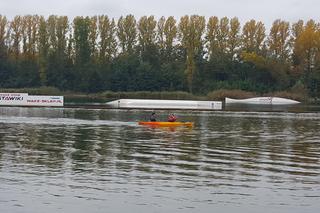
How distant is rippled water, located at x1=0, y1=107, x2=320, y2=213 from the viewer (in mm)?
17141

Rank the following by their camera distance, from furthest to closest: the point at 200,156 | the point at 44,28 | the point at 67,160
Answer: the point at 44,28, the point at 200,156, the point at 67,160

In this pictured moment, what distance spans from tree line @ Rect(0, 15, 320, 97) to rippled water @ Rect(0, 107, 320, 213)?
329 feet

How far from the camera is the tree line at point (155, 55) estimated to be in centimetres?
13888

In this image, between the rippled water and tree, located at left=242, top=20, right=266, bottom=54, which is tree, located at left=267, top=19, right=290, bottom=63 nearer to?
tree, located at left=242, top=20, right=266, bottom=54

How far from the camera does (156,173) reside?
73.5ft

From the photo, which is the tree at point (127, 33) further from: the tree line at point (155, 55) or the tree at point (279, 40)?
the tree at point (279, 40)

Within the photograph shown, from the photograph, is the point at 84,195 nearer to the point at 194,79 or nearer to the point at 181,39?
the point at 194,79

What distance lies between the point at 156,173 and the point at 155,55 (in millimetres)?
127237

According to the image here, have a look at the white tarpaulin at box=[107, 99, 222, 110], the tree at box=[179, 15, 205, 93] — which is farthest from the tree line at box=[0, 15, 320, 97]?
the white tarpaulin at box=[107, 99, 222, 110]

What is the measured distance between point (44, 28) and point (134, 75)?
27.0m

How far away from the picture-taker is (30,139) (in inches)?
1385

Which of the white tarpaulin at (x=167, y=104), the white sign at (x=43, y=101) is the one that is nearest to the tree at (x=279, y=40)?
the white tarpaulin at (x=167, y=104)

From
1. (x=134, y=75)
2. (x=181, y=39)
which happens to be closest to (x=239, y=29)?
(x=181, y=39)

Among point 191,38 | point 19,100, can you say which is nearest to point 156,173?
point 19,100
